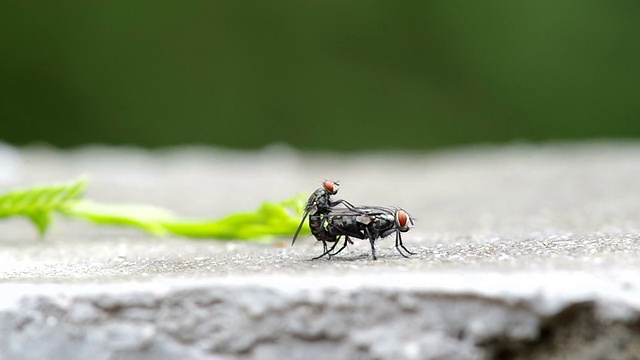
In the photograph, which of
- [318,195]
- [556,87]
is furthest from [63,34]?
[318,195]

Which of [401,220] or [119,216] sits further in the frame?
[119,216]

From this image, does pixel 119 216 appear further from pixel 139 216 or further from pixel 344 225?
pixel 344 225

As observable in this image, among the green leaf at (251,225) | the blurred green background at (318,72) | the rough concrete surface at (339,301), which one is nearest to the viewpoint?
the rough concrete surface at (339,301)

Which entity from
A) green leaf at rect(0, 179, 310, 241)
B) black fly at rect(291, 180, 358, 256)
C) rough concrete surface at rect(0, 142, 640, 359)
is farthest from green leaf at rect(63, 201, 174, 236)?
black fly at rect(291, 180, 358, 256)

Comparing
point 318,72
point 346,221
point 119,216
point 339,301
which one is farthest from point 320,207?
point 318,72

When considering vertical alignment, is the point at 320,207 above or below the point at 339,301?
above

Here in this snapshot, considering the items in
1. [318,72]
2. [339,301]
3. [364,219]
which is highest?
[318,72]

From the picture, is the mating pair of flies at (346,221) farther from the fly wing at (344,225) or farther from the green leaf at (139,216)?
the green leaf at (139,216)

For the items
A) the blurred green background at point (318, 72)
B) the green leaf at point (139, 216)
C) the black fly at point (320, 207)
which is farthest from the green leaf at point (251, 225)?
the blurred green background at point (318, 72)

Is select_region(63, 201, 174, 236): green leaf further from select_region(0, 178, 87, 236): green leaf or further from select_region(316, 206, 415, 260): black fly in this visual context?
select_region(316, 206, 415, 260): black fly
